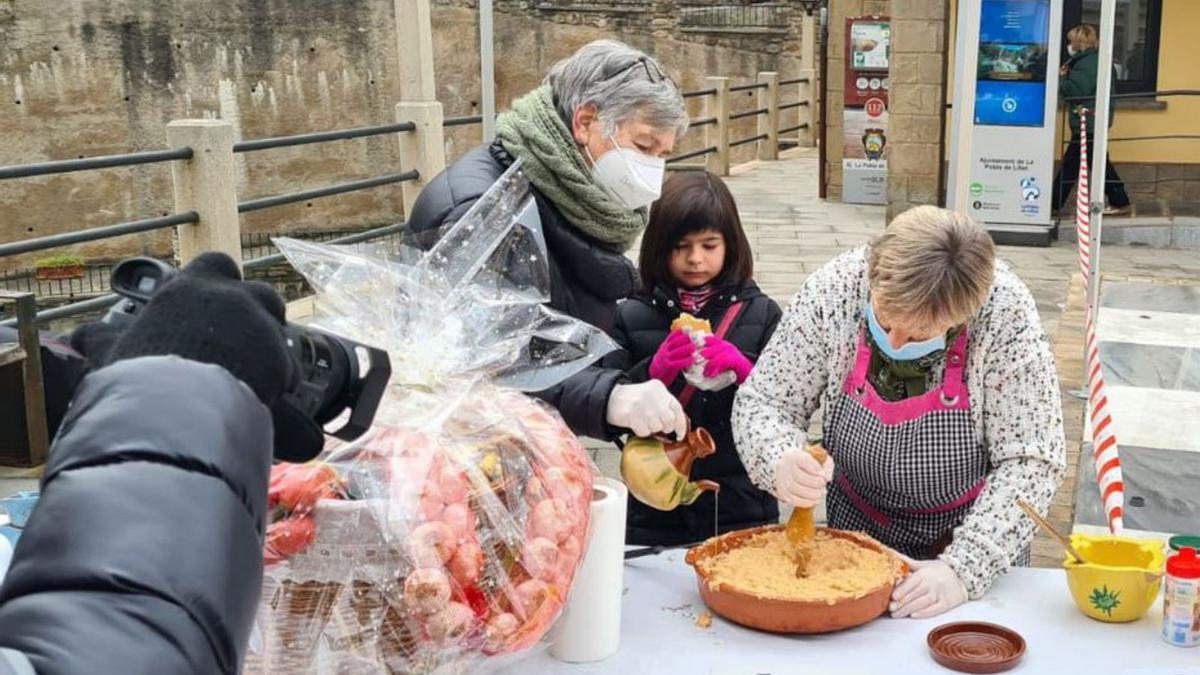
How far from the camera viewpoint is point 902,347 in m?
2.16

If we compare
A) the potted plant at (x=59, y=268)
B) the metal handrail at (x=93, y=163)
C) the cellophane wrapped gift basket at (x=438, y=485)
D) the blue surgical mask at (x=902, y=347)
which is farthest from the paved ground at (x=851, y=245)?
the potted plant at (x=59, y=268)

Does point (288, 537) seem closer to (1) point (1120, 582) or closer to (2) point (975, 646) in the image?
(2) point (975, 646)

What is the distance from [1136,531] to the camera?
4066mm

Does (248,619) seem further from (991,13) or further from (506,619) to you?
(991,13)

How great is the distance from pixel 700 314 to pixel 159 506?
2.08 metres

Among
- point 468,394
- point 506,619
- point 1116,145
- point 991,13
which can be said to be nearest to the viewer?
point 506,619

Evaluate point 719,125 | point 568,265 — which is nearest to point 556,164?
point 568,265

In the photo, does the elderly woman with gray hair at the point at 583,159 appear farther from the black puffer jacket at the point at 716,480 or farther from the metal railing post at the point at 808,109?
the metal railing post at the point at 808,109

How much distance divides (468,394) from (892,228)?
793 millimetres

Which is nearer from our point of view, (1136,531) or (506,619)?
(506,619)

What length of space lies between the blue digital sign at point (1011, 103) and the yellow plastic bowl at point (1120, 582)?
8073 millimetres

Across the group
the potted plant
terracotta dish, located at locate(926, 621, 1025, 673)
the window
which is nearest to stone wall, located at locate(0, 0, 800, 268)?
the potted plant

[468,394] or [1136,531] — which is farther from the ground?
[468,394]

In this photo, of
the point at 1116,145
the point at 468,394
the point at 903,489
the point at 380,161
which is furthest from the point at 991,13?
the point at 380,161
